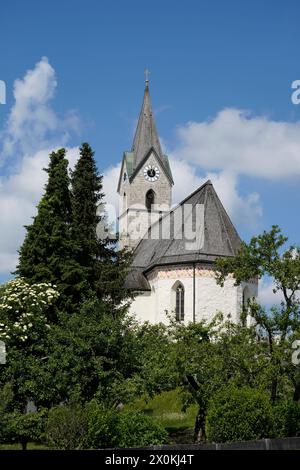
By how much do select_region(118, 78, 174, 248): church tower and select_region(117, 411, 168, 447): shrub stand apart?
1941 inches

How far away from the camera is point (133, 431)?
20.0 m

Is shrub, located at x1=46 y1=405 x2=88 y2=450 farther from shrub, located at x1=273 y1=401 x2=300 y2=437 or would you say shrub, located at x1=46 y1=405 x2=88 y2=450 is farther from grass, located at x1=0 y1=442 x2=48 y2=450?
shrub, located at x1=273 y1=401 x2=300 y2=437

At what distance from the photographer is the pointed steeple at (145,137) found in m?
70.2

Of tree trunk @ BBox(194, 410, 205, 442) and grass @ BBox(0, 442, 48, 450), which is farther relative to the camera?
tree trunk @ BBox(194, 410, 205, 442)

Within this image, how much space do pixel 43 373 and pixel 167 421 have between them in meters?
7.44

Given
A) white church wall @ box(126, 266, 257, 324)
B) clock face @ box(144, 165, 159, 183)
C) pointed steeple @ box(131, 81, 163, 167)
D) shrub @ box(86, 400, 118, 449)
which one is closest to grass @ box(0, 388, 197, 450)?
shrub @ box(86, 400, 118, 449)

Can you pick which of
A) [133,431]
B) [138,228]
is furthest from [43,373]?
[138,228]

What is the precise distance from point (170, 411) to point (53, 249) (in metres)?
9.00

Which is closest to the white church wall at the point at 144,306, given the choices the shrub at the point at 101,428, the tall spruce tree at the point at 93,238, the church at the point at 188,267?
the church at the point at 188,267

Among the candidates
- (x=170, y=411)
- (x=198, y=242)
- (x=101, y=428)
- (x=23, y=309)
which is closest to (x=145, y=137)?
(x=198, y=242)

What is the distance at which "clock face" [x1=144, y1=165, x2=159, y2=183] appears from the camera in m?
70.4

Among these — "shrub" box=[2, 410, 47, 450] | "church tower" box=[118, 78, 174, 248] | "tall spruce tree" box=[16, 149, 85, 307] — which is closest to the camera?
"shrub" box=[2, 410, 47, 450]
